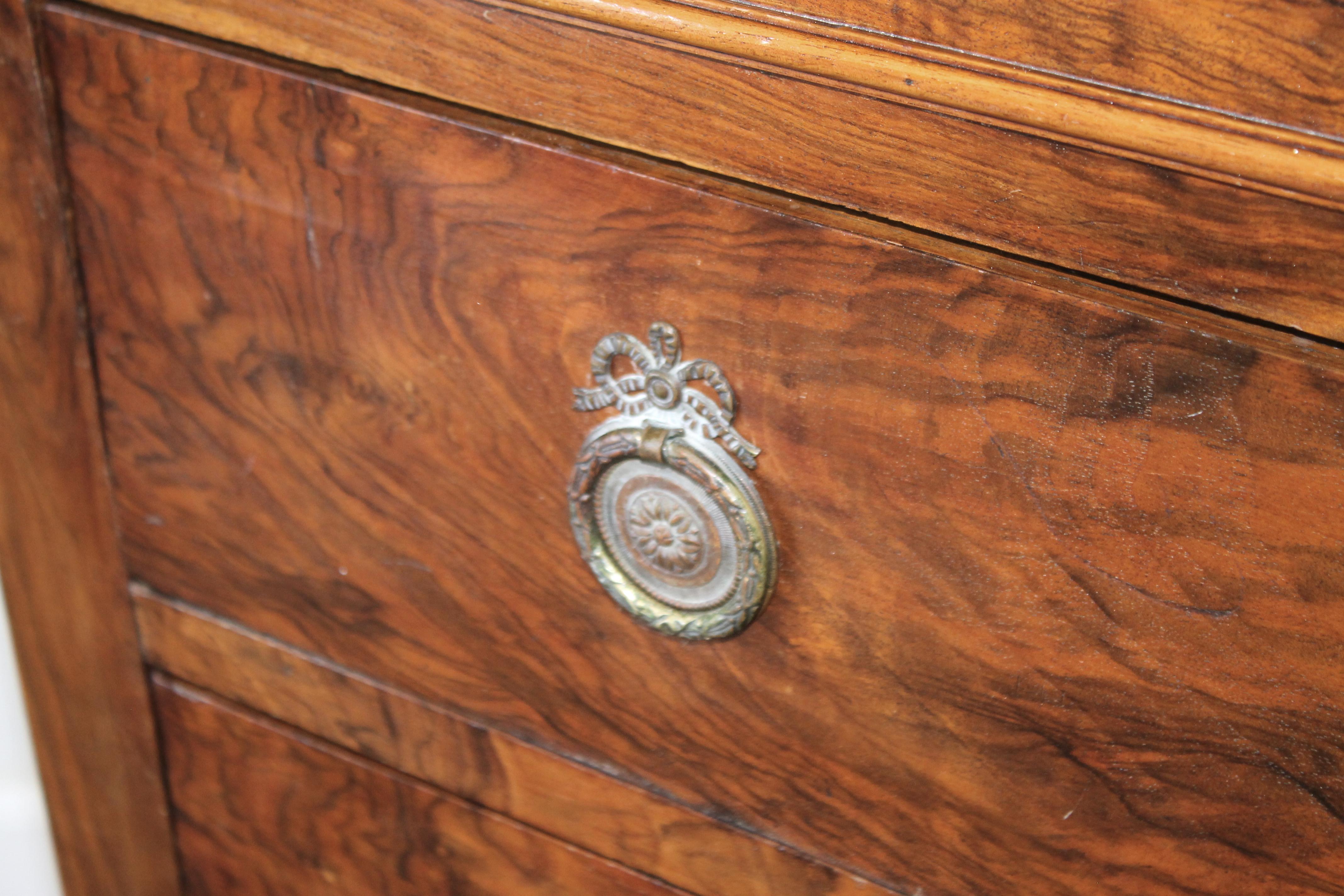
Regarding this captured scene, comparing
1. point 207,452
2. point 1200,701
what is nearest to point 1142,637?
point 1200,701

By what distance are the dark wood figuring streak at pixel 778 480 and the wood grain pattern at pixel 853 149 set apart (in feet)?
0.04

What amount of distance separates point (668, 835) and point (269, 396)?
23 cm

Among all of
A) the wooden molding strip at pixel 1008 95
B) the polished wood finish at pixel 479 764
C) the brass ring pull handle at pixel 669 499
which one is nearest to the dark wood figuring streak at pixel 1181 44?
the wooden molding strip at pixel 1008 95

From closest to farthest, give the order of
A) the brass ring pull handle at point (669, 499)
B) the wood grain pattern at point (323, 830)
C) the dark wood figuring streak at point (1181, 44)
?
the dark wood figuring streak at point (1181, 44)
the brass ring pull handle at point (669, 499)
the wood grain pattern at point (323, 830)

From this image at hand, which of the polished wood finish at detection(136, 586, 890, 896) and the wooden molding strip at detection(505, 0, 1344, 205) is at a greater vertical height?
the wooden molding strip at detection(505, 0, 1344, 205)

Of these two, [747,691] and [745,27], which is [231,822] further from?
[745,27]

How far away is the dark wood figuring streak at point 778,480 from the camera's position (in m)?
0.35

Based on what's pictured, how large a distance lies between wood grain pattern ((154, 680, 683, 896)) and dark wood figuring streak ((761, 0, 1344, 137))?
35 cm

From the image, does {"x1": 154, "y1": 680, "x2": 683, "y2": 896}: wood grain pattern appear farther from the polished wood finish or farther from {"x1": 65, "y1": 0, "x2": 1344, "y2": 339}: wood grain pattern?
{"x1": 65, "y1": 0, "x2": 1344, "y2": 339}: wood grain pattern

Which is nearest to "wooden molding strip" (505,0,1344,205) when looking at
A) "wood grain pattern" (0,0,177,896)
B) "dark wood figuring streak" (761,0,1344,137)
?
"dark wood figuring streak" (761,0,1344,137)

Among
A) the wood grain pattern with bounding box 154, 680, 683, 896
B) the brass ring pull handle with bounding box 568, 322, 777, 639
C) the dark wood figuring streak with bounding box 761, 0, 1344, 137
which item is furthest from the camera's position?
the wood grain pattern with bounding box 154, 680, 683, 896

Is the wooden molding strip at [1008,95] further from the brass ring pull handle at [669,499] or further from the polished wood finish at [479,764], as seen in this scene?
the polished wood finish at [479,764]

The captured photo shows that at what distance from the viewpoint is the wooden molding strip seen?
30 centimetres

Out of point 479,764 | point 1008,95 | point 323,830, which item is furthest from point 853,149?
point 323,830
